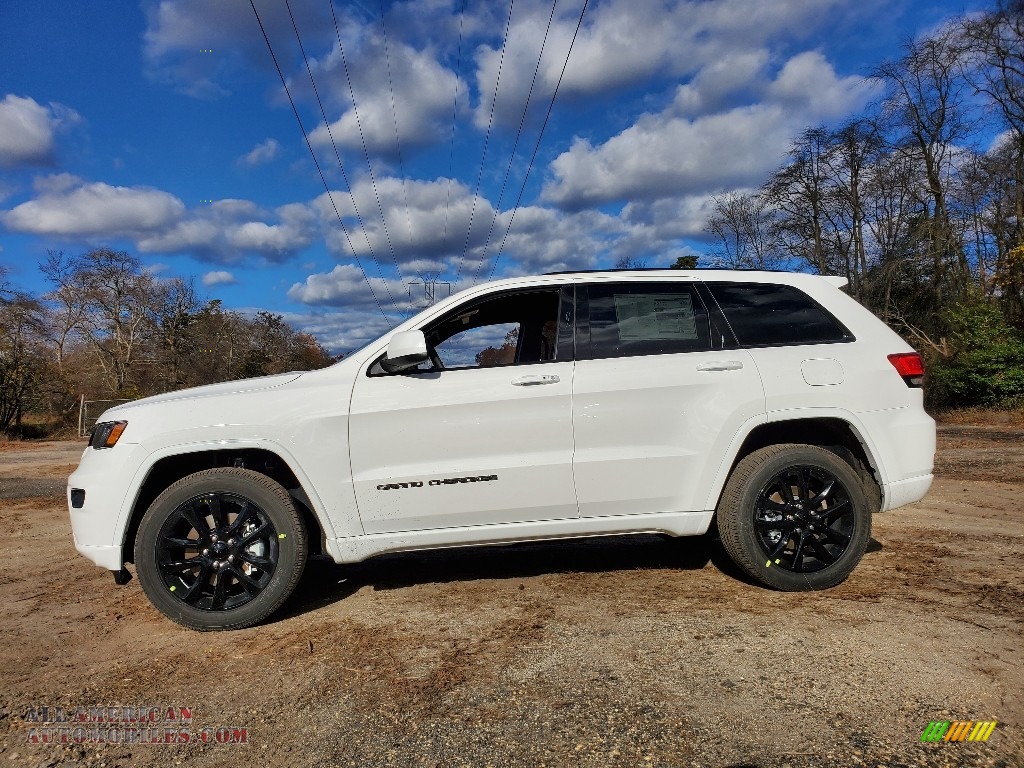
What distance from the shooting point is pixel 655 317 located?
384 centimetres

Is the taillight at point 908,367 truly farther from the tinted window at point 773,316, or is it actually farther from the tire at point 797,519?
the tire at point 797,519

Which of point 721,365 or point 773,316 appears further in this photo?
point 773,316

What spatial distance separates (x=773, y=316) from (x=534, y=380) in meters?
1.58

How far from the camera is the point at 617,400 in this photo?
3.56 meters

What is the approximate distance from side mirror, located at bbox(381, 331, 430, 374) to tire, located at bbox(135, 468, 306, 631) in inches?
37.3

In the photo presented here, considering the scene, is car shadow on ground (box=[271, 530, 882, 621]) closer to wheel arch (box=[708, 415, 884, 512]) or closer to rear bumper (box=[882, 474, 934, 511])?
wheel arch (box=[708, 415, 884, 512])

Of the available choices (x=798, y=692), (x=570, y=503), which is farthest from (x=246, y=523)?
(x=798, y=692)

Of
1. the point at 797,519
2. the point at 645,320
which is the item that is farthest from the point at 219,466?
the point at 797,519

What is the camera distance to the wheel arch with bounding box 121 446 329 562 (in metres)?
3.48

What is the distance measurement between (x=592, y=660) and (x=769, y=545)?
1.42 m

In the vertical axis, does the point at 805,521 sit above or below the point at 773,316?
below

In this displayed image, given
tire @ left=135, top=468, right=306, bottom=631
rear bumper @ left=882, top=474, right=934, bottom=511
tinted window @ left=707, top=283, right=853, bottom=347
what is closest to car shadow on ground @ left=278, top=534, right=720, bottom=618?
tire @ left=135, top=468, right=306, bottom=631

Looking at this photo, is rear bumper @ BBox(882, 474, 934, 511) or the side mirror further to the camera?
rear bumper @ BBox(882, 474, 934, 511)

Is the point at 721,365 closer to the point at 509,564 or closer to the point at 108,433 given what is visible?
the point at 509,564
